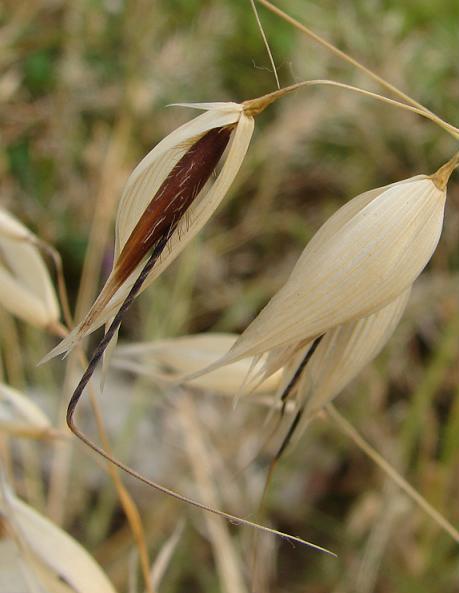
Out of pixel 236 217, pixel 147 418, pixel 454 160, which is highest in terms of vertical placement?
pixel 454 160

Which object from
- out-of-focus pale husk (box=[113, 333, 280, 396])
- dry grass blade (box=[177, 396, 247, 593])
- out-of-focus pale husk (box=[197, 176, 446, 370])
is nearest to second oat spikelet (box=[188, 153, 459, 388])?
out-of-focus pale husk (box=[197, 176, 446, 370])

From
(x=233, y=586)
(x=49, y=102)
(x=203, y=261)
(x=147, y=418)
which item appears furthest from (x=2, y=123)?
Answer: (x=233, y=586)

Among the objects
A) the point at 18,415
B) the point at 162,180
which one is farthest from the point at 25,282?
the point at 162,180

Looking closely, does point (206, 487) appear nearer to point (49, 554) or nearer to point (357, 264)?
point (49, 554)

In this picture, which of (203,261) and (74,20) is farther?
(74,20)

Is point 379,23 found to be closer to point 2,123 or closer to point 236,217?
point 236,217

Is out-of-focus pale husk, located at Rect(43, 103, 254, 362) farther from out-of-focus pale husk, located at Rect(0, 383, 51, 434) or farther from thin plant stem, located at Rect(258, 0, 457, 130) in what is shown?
out-of-focus pale husk, located at Rect(0, 383, 51, 434)

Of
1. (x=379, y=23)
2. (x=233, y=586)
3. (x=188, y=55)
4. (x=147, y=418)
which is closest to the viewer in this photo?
(x=233, y=586)
